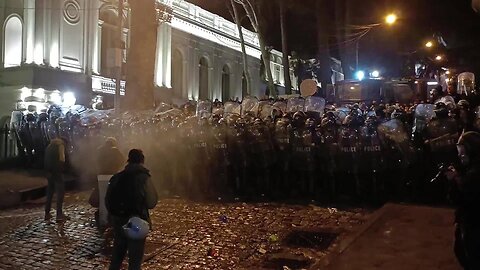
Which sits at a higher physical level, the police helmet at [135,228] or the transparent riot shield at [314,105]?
the transparent riot shield at [314,105]

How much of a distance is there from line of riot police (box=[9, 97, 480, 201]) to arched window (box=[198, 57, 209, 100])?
20.1m

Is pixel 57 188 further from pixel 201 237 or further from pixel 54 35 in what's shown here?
pixel 54 35

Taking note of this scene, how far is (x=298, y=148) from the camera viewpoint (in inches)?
476

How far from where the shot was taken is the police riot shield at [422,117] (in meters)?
11.3

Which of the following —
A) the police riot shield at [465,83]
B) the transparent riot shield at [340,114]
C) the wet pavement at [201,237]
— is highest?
the police riot shield at [465,83]

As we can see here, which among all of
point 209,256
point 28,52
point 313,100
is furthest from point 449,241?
point 28,52

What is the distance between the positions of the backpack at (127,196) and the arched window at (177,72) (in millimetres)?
26813

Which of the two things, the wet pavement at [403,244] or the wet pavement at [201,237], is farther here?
the wet pavement at [201,237]

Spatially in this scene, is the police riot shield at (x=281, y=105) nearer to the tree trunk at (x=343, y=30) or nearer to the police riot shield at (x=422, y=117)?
the police riot shield at (x=422, y=117)

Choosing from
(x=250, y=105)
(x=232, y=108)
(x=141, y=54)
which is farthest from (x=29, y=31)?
(x=250, y=105)

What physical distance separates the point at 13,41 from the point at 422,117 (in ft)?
57.1

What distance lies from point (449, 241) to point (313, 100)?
7.69 meters

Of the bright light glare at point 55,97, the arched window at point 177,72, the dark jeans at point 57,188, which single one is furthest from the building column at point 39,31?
the dark jeans at point 57,188

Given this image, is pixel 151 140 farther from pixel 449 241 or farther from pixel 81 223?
pixel 449 241
